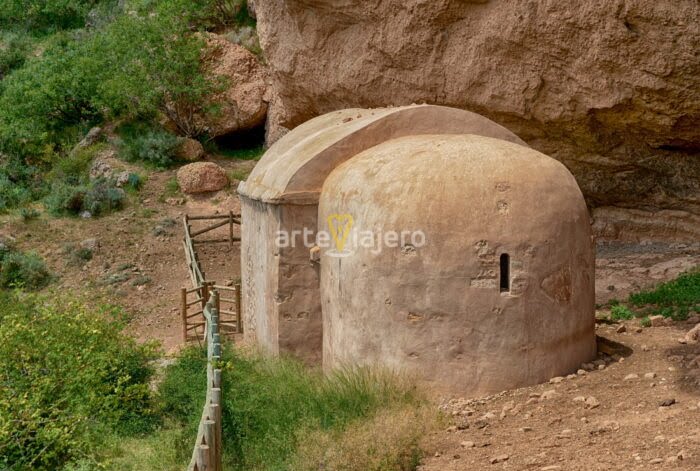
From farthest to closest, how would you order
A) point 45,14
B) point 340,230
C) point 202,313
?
point 45,14 < point 202,313 < point 340,230

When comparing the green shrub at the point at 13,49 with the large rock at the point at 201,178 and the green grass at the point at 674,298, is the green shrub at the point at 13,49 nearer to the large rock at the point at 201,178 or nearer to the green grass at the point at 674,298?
the large rock at the point at 201,178

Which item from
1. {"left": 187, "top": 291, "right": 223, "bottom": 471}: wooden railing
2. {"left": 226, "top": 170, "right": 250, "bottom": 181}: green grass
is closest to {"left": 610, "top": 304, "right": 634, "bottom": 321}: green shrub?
{"left": 187, "top": 291, "right": 223, "bottom": 471}: wooden railing

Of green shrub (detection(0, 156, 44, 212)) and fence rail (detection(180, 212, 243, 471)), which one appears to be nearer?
fence rail (detection(180, 212, 243, 471))

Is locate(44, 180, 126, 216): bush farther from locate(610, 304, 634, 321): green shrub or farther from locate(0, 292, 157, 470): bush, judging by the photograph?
locate(610, 304, 634, 321): green shrub

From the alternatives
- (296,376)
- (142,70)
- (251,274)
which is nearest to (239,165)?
Answer: (142,70)

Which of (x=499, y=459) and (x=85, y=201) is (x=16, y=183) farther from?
(x=499, y=459)

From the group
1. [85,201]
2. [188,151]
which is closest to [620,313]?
[85,201]

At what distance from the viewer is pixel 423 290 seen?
27.5ft

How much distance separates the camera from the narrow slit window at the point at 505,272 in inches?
331

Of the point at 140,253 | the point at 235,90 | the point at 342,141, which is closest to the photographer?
the point at 342,141

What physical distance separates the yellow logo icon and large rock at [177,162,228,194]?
1121cm

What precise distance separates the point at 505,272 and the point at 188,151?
47.1ft

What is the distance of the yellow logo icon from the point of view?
8.93m

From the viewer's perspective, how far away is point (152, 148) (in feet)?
69.5
